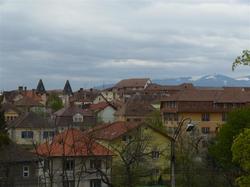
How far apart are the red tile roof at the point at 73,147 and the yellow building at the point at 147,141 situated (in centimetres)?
278

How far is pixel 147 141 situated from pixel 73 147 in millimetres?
6980

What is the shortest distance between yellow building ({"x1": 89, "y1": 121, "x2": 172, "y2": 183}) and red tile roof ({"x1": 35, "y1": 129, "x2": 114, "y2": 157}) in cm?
278

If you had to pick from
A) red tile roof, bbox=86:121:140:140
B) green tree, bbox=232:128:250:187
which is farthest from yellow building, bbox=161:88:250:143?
green tree, bbox=232:128:250:187

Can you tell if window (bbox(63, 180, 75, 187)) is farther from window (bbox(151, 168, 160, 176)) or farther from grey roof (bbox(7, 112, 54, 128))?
grey roof (bbox(7, 112, 54, 128))

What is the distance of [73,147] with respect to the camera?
32156mm

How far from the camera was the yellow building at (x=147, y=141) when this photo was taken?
3809 centimetres

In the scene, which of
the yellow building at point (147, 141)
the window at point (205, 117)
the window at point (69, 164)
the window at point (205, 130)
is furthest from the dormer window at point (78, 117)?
the window at point (69, 164)

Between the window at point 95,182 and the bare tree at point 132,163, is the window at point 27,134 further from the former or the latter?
the window at point 95,182

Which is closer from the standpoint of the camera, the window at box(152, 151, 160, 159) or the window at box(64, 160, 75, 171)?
the window at box(64, 160, 75, 171)

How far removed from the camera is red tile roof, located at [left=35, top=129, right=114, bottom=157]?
32469 mm

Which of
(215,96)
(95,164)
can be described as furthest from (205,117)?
(95,164)

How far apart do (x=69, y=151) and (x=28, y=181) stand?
3.00m

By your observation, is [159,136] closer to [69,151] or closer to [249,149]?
[69,151]

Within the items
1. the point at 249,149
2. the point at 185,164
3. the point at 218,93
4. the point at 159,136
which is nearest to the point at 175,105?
the point at 218,93
